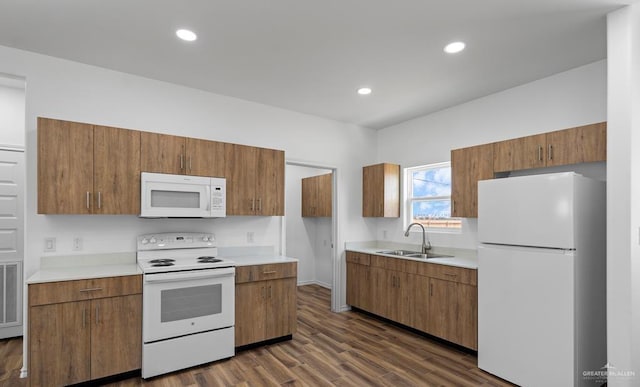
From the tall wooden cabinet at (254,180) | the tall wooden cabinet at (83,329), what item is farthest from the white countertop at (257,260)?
the tall wooden cabinet at (83,329)

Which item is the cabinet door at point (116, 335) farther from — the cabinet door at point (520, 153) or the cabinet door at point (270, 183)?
the cabinet door at point (520, 153)

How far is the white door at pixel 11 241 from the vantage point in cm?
353

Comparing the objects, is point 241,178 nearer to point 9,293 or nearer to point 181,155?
point 181,155

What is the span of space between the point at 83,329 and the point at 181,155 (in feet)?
5.47

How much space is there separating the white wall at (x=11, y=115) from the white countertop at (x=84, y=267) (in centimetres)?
161

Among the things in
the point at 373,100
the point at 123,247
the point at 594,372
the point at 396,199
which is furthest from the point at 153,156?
the point at 594,372

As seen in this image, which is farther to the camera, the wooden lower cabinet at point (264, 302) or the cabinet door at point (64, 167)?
the wooden lower cabinet at point (264, 302)

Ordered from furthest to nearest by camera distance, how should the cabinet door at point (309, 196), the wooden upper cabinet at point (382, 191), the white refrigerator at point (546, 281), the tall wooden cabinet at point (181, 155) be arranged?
1. the cabinet door at point (309, 196)
2. the wooden upper cabinet at point (382, 191)
3. the tall wooden cabinet at point (181, 155)
4. the white refrigerator at point (546, 281)

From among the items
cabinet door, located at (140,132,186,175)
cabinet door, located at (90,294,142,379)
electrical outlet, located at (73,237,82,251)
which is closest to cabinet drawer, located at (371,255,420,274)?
cabinet door, located at (140,132,186,175)

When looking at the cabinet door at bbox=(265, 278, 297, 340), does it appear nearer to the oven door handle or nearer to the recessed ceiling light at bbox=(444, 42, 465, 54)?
the oven door handle

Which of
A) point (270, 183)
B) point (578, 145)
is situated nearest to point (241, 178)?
point (270, 183)

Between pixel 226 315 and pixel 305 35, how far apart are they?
2.59 metres

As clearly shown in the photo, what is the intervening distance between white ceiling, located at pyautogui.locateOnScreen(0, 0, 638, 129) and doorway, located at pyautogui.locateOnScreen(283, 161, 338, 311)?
8.89 feet

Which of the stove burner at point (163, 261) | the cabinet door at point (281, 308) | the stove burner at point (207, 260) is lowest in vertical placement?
the cabinet door at point (281, 308)
